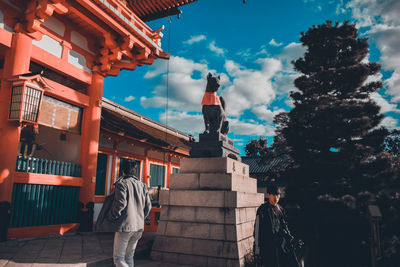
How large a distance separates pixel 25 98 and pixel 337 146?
1039 cm

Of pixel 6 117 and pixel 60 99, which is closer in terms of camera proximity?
pixel 6 117

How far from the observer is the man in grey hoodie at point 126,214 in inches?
146

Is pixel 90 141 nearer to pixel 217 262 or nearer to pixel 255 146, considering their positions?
pixel 217 262

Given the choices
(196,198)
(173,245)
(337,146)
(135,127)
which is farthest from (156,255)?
→ (337,146)

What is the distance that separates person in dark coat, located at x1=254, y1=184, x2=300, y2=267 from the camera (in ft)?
12.7

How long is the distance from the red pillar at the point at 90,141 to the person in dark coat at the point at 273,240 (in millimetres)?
6082

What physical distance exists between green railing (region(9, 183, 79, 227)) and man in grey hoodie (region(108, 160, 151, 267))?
165 inches

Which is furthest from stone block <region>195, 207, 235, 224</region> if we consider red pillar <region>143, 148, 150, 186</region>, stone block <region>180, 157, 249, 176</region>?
red pillar <region>143, 148, 150, 186</region>

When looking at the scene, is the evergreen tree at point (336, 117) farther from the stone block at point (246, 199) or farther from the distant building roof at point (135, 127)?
the distant building roof at point (135, 127)

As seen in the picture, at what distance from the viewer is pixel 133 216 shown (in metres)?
3.79

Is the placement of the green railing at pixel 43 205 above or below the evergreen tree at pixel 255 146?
below

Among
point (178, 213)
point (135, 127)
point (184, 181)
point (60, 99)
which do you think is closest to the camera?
point (178, 213)

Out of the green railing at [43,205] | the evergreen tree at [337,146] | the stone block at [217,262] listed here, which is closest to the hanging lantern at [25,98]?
the green railing at [43,205]

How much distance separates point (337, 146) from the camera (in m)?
10.7
